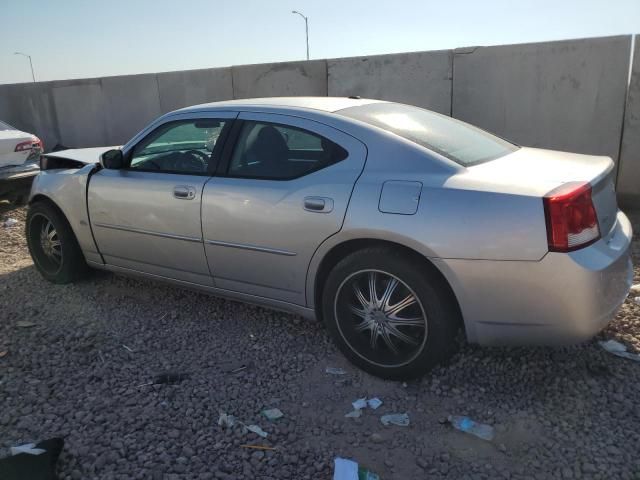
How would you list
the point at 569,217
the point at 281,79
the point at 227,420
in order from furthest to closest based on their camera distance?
the point at 281,79 < the point at 227,420 < the point at 569,217

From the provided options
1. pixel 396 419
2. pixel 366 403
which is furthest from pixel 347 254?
pixel 396 419

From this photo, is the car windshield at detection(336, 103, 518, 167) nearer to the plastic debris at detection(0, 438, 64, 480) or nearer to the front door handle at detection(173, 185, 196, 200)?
the front door handle at detection(173, 185, 196, 200)

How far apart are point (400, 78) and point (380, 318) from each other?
5561 mm

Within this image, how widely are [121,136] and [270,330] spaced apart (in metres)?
9.28

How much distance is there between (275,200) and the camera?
11.0 feet

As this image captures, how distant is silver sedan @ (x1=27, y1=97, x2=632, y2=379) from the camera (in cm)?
267

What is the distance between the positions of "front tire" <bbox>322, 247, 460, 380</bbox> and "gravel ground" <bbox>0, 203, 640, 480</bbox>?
0.55 feet

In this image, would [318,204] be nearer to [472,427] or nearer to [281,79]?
[472,427]

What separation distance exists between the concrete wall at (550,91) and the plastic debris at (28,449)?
6381 mm

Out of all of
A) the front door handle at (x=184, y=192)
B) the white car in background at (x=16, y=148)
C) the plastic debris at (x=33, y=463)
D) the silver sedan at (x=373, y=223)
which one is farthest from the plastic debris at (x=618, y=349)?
the white car in background at (x=16, y=148)

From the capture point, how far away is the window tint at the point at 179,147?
3.86 m

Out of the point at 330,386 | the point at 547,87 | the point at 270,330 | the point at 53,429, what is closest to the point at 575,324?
the point at 330,386

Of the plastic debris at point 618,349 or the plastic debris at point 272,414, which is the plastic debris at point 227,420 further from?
the plastic debris at point 618,349

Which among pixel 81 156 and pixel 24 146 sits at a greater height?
pixel 81 156
